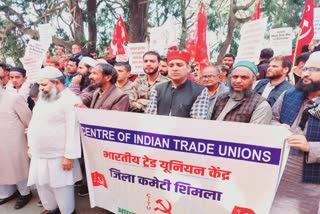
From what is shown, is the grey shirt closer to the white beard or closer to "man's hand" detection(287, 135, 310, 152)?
"man's hand" detection(287, 135, 310, 152)

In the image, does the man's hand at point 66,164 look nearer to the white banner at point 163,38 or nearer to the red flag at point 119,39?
the white banner at point 163,38

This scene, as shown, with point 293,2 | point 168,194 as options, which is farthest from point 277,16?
point 168,194

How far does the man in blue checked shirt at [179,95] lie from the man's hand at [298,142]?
2.70 ft

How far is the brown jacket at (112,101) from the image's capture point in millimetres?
2883

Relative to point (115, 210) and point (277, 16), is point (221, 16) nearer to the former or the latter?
point (277, 16)

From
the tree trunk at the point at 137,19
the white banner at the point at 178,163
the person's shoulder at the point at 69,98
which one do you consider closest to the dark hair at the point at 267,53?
the white banner at the point at 178,163

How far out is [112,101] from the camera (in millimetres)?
2893

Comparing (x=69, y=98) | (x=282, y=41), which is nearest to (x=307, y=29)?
(x=282, y=41)

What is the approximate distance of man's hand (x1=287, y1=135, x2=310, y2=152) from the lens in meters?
1.83

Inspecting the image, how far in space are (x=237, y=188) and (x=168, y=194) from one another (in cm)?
61

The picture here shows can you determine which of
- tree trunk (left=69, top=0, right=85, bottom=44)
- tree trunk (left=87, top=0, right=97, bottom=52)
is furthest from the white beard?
tree trunk (left=87, top=0, right=97, bottom=52)

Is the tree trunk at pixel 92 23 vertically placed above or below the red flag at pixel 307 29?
above

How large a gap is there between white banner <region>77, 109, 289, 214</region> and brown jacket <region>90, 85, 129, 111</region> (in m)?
0.27

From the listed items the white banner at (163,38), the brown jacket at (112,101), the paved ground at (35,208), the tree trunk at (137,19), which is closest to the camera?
the brown jacket at (112,101)
